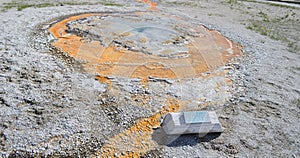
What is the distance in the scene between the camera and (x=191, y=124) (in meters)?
4.59

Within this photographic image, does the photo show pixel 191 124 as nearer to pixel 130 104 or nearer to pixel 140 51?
pixel 130 104

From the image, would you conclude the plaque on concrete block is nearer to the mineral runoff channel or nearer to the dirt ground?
the dirt ground

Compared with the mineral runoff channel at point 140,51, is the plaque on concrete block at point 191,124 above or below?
below

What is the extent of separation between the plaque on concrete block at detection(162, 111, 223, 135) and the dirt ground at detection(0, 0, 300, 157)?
0.14 m

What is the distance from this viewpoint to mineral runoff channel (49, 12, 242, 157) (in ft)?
15.9

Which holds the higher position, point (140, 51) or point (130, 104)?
point (140, 51)

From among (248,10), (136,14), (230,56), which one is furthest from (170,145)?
(248,10)

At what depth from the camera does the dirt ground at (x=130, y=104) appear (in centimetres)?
438

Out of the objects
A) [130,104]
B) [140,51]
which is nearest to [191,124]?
[130,104]

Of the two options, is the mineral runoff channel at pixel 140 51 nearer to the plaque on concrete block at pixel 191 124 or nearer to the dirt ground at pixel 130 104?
the dirt ground at pixel 130 104

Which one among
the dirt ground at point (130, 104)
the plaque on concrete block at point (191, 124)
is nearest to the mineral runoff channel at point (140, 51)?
→ the dirt ground at point (130, 104)

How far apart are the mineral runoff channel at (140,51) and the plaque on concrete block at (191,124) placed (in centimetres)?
42

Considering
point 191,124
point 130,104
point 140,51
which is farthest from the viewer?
point 140,51

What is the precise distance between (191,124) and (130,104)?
1.54 m
